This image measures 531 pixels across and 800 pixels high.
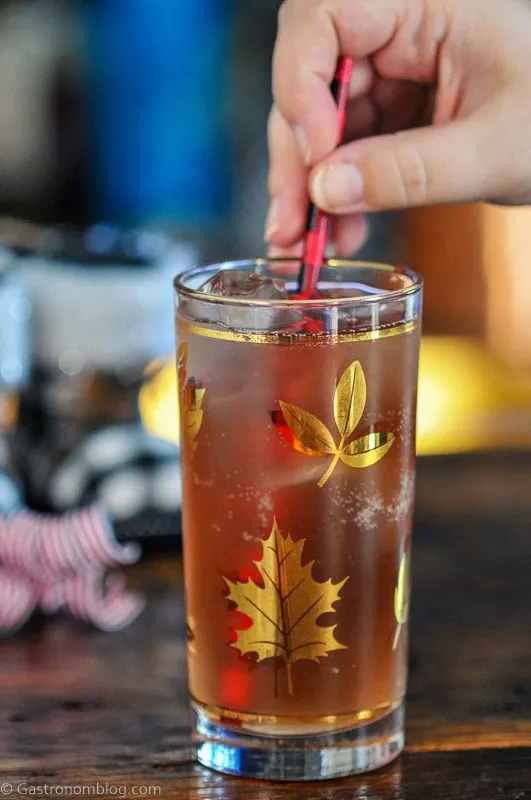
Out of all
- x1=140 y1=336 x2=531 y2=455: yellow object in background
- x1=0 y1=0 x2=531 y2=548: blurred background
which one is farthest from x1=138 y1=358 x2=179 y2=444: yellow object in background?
x1=0 y1=0 x2=531 y2=548: blurred background

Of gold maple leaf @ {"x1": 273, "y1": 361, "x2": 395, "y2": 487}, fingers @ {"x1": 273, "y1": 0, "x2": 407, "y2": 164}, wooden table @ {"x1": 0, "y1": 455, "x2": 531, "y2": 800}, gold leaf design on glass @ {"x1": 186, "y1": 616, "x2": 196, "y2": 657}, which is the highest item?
fingers @ {"x1": 273, "y1": 0, "x2": 407, "y2": 164}

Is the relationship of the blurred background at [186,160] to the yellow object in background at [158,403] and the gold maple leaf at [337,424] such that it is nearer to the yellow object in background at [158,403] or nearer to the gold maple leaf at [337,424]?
the yellow object in background at [158,403]

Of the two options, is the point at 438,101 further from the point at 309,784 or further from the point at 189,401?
the point at 309,784

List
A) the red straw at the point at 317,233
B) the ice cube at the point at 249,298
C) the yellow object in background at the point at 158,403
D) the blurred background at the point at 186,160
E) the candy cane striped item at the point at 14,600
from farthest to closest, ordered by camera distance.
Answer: the blurred background at the point at 186,160 < the yellow object in background at the point at 158,403 < the candy cane striped item at the point at 14,600 < the red straw at the point at 317,233 < the ice cube at the point at 249,298

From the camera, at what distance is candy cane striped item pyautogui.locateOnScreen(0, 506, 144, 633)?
0.94m

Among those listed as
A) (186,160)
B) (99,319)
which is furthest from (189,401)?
(186,160)

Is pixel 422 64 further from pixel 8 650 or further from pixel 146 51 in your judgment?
pixel 146 51

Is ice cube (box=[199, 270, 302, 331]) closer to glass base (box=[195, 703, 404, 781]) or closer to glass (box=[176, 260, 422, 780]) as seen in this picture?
glass (box=[176, 260, 422, 780])

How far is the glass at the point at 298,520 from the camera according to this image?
67cm

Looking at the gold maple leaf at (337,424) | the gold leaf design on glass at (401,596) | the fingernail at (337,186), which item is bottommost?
the gold leaf design on glass at (401,596)

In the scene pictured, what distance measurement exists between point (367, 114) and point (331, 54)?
0.17 meters

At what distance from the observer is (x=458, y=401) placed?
189 cm

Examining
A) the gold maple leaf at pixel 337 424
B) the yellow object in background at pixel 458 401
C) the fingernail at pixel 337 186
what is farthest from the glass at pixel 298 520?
the yellow object in background at pixel 458 401

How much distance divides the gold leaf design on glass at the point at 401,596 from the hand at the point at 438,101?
0.26 metres
